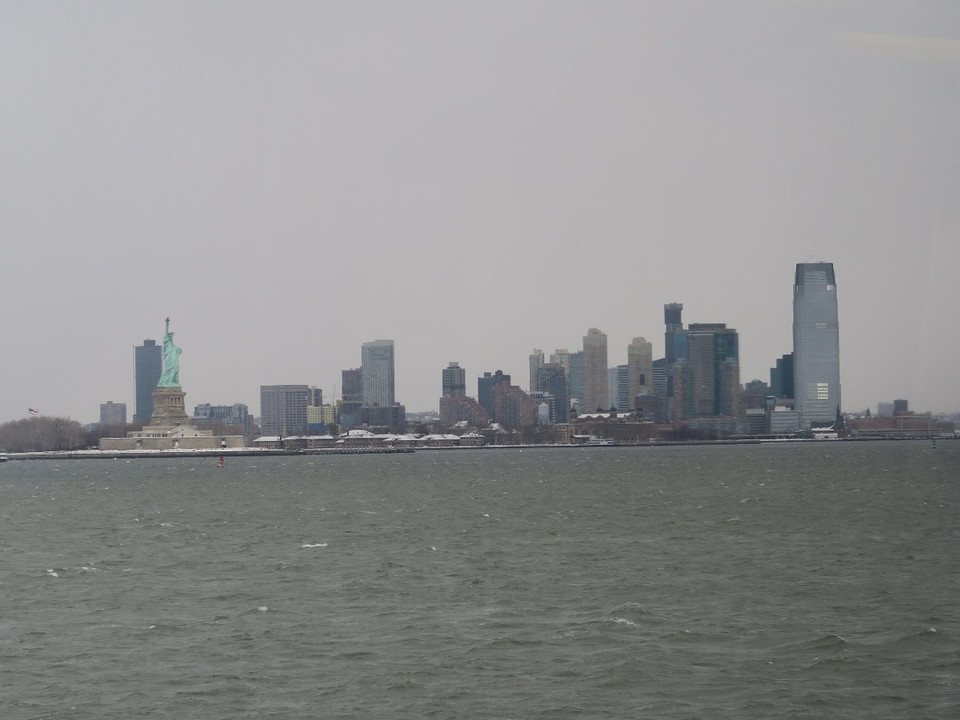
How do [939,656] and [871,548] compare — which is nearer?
[939,656]

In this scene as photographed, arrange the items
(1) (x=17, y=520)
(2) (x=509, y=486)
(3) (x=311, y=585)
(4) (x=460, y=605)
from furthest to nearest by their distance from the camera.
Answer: (2) (x=509, y=486) < (1) (x=17, y=520) < (3) (x=311, y=585) < (4) (x=460, y=605)

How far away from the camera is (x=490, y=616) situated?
34656mm

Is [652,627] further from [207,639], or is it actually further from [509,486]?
[509,486]

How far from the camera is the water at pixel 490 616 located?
26031mm

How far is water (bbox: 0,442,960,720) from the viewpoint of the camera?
26.0 metres

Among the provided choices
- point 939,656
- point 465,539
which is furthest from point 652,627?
point 465,539

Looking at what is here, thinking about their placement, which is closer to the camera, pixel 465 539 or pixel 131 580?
pixel 131 580

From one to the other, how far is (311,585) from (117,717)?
54.8 feet

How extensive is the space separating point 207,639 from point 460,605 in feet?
24.6

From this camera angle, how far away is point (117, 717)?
24.9 m

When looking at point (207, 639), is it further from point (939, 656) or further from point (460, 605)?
point (939, 656)

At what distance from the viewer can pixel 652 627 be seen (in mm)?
32781

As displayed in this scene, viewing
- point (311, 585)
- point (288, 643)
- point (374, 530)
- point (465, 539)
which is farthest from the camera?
point (374, 530)

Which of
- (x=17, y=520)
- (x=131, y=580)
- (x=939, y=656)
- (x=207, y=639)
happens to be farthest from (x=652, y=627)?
(x=17, y=520)
